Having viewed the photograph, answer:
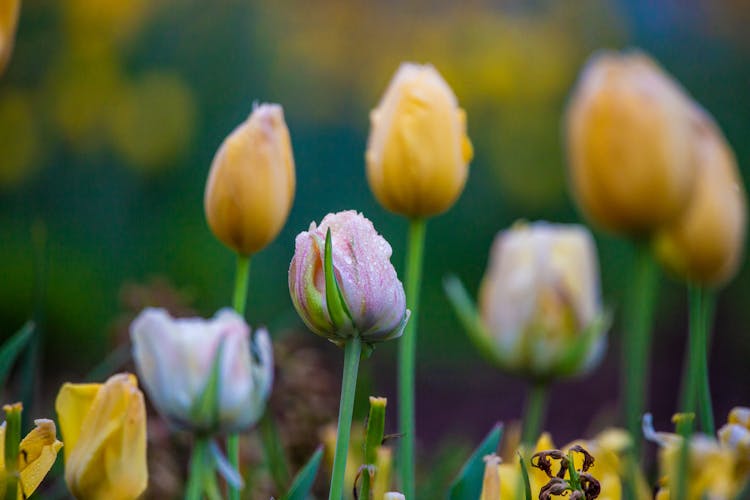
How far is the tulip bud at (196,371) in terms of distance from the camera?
483 mm

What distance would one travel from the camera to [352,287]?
21.2 inches

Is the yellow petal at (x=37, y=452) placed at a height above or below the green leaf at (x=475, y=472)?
above

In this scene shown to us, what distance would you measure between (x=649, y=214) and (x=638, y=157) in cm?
3

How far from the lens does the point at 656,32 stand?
4.49 meters

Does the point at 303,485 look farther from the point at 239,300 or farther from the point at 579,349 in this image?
the point at 579,349

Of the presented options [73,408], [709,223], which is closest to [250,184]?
[73,408]

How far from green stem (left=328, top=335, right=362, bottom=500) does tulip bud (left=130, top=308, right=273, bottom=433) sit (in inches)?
2.5

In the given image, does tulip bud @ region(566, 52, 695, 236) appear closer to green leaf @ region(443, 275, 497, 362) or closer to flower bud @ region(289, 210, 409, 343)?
flower bud @ region(289, 210, 409, 343)

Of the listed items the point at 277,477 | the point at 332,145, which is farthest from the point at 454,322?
the point at 277,477

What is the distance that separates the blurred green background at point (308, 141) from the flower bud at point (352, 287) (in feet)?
6.05

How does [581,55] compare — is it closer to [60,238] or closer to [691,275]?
[60,238]

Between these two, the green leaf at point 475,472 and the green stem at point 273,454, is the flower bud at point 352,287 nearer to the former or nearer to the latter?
the green leaf at point 475,472

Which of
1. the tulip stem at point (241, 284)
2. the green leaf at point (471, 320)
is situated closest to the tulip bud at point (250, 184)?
the tulip stem at point (241, 284)

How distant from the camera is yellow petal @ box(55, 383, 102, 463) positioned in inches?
23.2
